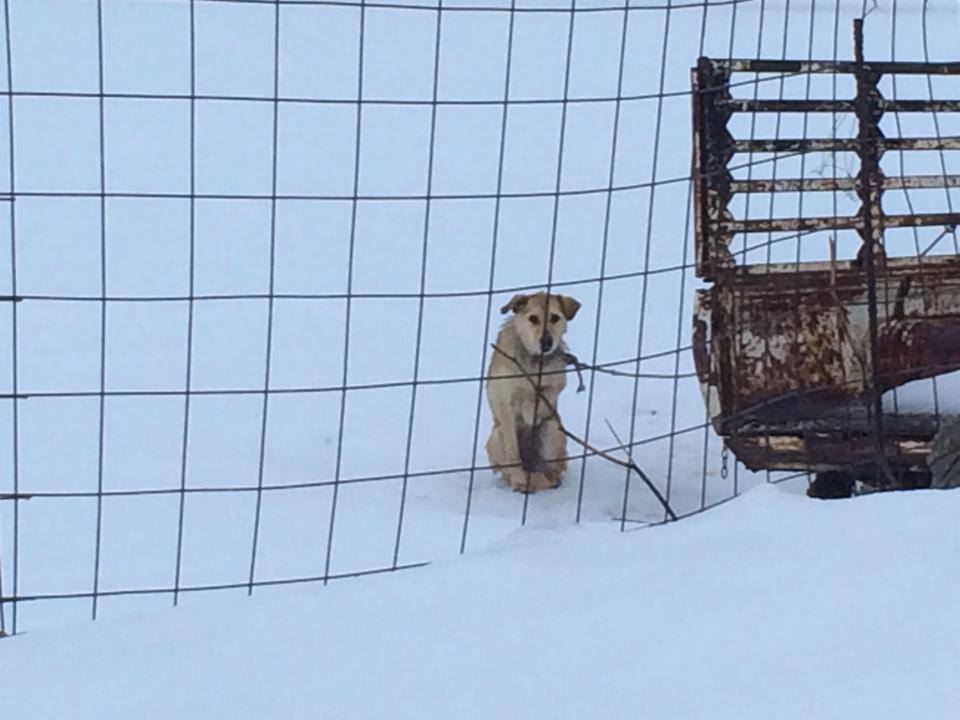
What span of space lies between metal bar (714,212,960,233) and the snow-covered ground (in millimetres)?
1451

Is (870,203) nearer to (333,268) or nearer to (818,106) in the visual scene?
(818,106)

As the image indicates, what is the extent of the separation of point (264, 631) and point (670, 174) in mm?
8370

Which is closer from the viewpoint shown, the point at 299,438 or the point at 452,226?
the point at 299,438

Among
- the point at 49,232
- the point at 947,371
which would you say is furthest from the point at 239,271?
the point at 947,371

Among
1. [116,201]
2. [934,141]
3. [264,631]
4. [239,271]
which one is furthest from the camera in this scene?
[116,201]

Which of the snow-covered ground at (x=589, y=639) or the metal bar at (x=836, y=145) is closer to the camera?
the snow-covered ground at (x=589, y=639)

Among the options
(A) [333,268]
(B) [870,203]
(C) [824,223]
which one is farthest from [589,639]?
(A) [333,268]

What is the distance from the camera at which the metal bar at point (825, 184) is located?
4.21 meters

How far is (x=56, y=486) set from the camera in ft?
18.4

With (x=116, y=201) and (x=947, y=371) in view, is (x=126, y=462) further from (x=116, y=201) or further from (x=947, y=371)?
(x=116, y=201)

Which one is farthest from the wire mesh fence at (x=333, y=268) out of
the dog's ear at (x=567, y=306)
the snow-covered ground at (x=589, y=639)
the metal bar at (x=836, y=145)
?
the snow-covered ground at (x=589, y=639)

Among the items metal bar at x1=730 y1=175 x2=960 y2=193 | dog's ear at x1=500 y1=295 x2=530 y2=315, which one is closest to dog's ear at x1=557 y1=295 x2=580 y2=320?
dog's ear at x1=500 y1=295 x2=530 y2=315

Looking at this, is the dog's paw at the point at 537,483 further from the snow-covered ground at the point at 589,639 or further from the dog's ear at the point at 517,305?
the snow-covered ground at the point at 589,639

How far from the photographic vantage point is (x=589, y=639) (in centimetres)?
253
